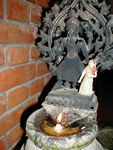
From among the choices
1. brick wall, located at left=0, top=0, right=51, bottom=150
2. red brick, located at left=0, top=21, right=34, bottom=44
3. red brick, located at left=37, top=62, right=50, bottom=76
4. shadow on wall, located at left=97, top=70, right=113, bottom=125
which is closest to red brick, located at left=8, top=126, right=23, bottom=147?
brick wall, located at left=0, top=0, right=51, bottom=150

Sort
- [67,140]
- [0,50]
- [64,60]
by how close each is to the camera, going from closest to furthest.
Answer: [67,140] → [0,50] → [64,60]

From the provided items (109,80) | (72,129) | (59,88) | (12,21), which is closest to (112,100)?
(109,80)

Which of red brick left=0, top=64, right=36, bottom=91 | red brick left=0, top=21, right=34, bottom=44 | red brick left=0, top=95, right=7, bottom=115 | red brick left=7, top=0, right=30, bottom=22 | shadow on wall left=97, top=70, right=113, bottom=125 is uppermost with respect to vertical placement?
red brick left=7, top=0, right=30, bottom=22

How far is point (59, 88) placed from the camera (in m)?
0.83

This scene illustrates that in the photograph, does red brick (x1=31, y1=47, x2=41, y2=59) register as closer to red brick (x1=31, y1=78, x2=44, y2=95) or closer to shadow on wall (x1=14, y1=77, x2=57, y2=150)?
red brick (x1=31, y1=78, x2=44, y2=95)

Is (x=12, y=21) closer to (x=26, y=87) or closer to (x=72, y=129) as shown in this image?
(x=26, y=87)

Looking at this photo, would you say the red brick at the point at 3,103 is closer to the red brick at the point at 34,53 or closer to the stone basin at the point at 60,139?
the stone basin at the point at 60,139

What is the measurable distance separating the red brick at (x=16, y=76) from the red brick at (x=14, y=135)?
269 mm

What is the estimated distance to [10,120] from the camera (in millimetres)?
800

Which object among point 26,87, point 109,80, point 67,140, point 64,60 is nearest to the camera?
point 67,140

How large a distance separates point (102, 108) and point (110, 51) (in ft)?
4.15

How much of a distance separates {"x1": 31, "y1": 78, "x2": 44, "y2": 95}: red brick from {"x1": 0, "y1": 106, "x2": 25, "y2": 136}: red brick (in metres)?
0.13

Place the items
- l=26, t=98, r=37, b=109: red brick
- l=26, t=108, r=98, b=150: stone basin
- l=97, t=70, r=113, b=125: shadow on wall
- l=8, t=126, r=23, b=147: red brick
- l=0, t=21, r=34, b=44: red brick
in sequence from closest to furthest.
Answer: l=26, t=108, r=98, b=150: stone basin, l=0, t=21, r=34, b=44: red brick, l=8, t=126, r=23, b=147: red brick, l=26, t=98, r=37, b=109: red brick, l=97, t=70, r=113, b=125: shadow on wall

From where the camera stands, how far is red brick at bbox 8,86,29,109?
777 mm
